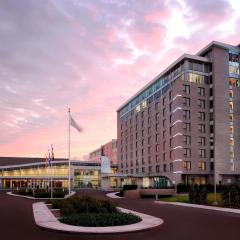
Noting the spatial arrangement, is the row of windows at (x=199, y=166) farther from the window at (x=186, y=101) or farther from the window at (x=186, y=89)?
the window at (x=186, y=89)

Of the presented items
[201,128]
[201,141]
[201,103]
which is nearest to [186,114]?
[201,103]

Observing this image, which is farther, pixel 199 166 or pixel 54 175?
pixel 54 175

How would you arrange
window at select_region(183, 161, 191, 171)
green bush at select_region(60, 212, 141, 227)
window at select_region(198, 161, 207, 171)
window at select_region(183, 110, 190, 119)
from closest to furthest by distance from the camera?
green bush at select_region(60, 212, 141, 227) < window at select_region(183, 161, 191, 171) < window at select_region(198, 161, 207, 171) < window at select_region(183, 110, 190, 119)

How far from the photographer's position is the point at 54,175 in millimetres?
132625

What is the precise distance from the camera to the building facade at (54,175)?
132250 millimetres

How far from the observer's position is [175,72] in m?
105

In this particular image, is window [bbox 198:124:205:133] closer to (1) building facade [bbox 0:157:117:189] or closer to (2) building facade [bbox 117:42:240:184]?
(2) building facade [bbox 117:42:240:184]

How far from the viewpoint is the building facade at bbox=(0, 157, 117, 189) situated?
132250 mm


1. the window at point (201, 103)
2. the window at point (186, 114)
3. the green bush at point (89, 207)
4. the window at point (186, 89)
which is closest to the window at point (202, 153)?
the window at point (186, 114)

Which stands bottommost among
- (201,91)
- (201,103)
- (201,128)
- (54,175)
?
(54,175)

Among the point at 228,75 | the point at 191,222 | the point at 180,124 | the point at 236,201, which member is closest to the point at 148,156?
the point at 180,124

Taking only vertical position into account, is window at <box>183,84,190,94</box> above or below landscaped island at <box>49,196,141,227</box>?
Result: above

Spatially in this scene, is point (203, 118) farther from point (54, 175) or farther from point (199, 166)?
point (54, 175)

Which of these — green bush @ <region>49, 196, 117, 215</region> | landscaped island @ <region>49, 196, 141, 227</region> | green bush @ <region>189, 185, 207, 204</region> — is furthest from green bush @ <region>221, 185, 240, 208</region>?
landscaped island @ <region>49, 196, 141, 227</region>
